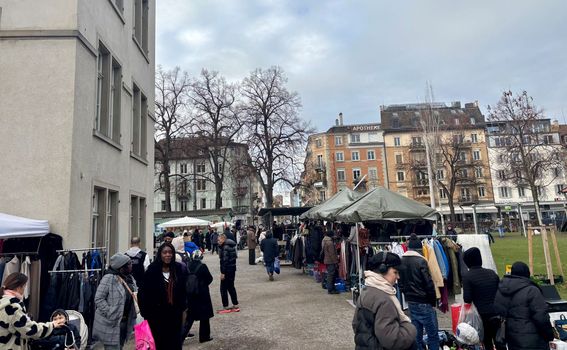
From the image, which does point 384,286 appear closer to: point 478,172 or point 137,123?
point 137,123

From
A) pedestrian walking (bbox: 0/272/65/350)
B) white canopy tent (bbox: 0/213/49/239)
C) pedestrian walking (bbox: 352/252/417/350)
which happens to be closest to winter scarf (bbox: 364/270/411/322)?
pedestrian walking (bbox: 352/252/417/350)

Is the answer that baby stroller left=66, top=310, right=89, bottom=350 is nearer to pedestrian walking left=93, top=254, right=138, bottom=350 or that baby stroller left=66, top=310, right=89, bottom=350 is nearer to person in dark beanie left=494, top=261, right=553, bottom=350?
pedestrian walking left=93, top=254, right=138, bottom=350

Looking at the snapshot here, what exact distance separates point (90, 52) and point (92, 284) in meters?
5.20

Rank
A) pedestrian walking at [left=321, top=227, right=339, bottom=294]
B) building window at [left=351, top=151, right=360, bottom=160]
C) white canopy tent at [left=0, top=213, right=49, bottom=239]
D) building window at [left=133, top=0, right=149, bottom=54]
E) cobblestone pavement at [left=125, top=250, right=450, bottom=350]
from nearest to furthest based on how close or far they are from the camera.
Result: white canopy tent at [left=0, top=213, right=49, bottom=239]
cobblestone pavement at [left=125, top=250, right=450, bottom=350]
pedestrian walking at [left=321, top=227, right=339, bottom=294]
building window at [left=133, top=0, right=149, bottom=54]
building window at [left=351, top=151, right=360, bottom=160]

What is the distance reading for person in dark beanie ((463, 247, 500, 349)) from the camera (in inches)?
209

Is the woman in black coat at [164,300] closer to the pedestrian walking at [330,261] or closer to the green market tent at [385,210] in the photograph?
the green market tent at [385,210]

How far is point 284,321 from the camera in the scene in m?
8.39

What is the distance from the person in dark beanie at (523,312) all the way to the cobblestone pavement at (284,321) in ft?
9.01

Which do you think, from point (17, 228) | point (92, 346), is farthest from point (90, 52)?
point (92, 346)

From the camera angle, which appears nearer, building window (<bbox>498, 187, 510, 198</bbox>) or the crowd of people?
the crowd of people

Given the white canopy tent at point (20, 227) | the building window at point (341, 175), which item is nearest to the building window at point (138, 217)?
the white canopy tent at point (20, 227)

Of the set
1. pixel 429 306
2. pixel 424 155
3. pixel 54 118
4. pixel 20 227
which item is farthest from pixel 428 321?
pixel 424 155

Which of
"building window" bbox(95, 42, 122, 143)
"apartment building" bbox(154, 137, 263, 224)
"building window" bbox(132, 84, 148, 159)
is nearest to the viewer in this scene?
"building window" bbox(95, 42, 122, 143)

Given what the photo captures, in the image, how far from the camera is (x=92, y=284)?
651 centimetres
